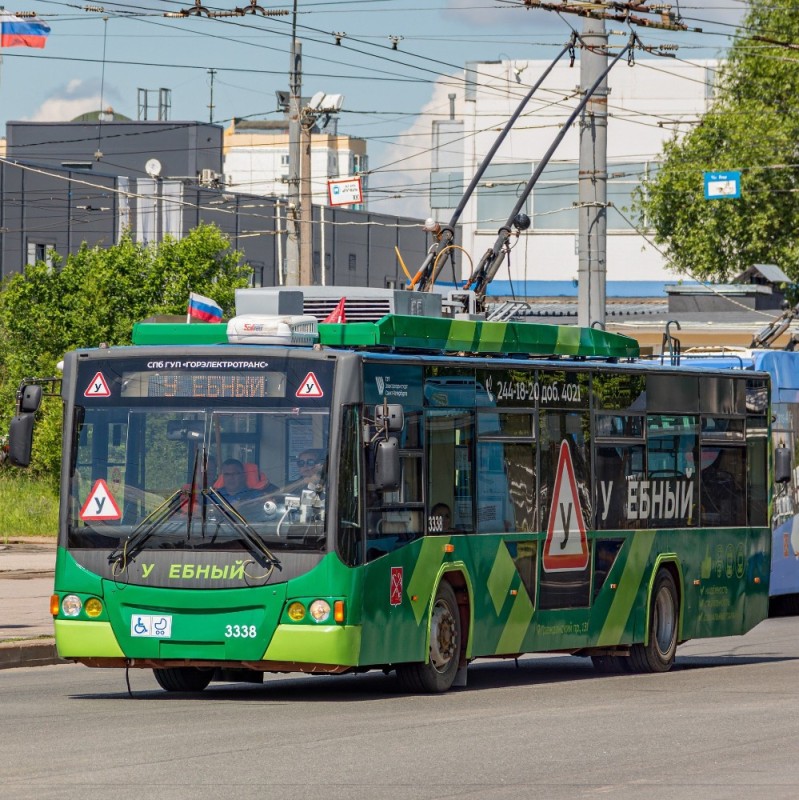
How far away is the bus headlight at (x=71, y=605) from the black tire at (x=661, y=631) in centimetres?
585

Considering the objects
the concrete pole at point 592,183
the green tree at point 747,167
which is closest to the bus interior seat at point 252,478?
the concrete pole at point 592,183

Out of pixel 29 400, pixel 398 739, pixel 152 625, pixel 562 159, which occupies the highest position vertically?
pixel 562 159

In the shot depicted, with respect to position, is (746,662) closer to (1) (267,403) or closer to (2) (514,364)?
(2) (514,364)

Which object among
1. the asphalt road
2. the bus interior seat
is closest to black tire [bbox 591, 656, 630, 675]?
the asphalt road

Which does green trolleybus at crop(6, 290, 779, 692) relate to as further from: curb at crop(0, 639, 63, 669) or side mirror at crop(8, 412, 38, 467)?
curb at crop(0, 639, 63, 669)

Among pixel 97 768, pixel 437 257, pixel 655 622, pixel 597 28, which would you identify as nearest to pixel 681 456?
pixel 655 622

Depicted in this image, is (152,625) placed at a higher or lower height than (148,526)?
lower

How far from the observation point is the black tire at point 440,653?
14133mm

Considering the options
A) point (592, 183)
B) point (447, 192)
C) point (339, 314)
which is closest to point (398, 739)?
point (339, 314)

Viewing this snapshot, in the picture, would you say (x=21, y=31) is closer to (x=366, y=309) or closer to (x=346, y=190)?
(x=346, y=190)

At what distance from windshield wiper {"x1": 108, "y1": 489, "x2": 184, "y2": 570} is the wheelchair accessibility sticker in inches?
15.0

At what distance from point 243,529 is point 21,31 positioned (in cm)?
1881

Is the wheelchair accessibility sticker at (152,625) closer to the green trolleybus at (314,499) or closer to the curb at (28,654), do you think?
the green trolleybus at (314,499)

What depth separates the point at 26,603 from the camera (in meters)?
23.2
